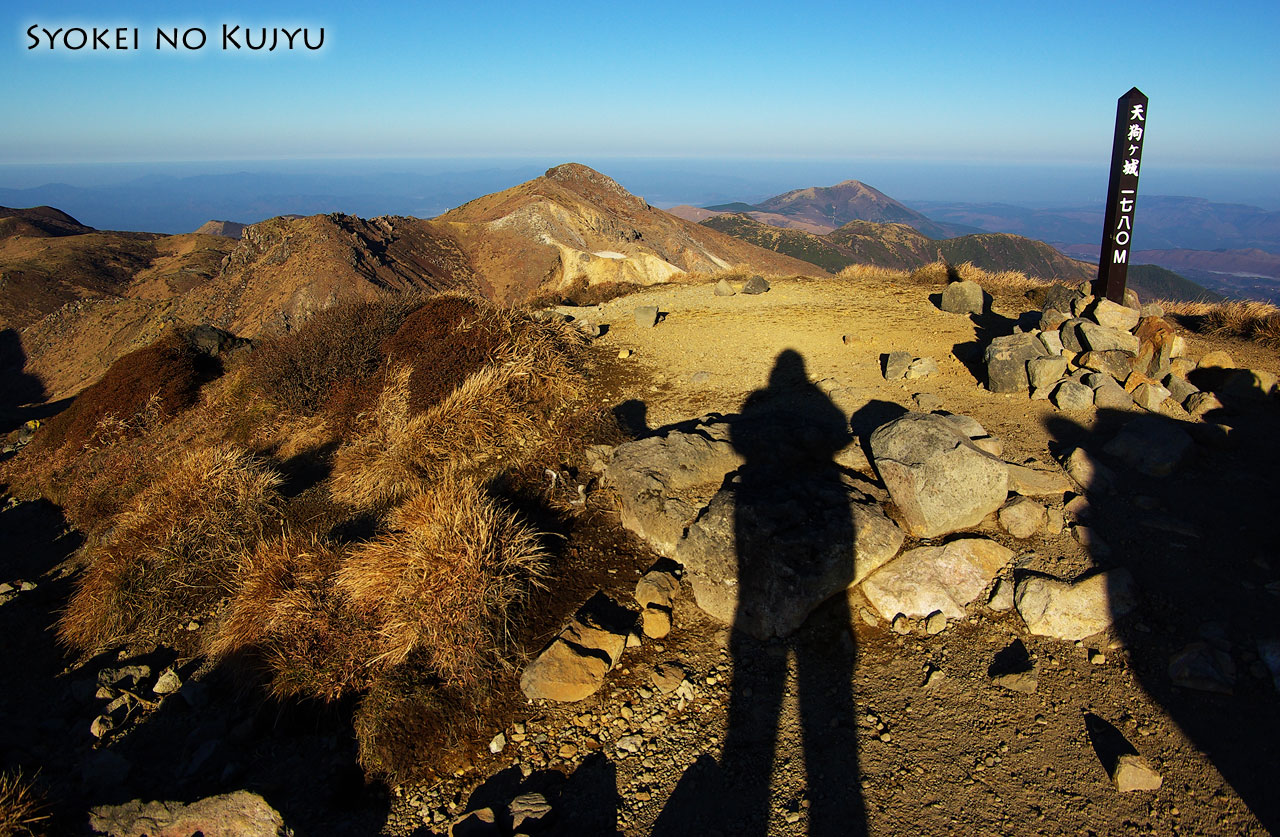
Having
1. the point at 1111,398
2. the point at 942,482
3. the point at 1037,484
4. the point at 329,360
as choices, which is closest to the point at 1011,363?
the point at 1111,398

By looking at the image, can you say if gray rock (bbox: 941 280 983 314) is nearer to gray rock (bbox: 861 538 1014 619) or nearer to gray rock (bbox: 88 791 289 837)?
gray rock (bbox: 861 538 1014 619)

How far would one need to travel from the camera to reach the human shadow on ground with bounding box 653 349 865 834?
3.26m

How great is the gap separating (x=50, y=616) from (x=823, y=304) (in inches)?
456

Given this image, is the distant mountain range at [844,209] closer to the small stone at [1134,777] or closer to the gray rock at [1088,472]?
the gray rock at [1088,472]

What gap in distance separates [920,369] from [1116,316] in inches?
86.8

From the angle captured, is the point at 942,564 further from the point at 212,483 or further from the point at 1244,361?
the point at 212,483

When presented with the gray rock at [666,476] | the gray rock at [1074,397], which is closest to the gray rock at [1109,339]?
the gray rock at [1074,397]

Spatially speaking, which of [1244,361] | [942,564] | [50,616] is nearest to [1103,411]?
[1244,361]

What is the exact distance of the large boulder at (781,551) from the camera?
4395 millimetres

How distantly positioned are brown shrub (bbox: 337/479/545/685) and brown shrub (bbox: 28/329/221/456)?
8263 mm

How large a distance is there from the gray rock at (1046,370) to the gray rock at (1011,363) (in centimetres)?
12

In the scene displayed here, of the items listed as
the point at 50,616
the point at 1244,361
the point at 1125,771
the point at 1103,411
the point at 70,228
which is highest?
the point at 70,228

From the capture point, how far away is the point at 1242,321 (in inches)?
316

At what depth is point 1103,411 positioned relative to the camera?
6.20 m
